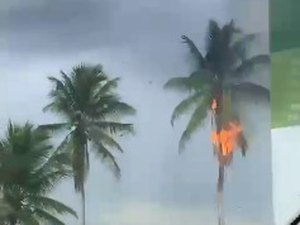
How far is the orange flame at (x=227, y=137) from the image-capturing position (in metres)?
1.53

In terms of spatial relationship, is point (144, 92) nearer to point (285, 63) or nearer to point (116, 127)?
point (116, 127)

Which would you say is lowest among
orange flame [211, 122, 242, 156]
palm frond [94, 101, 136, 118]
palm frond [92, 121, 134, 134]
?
orange flame [211, 122, 242, 156]

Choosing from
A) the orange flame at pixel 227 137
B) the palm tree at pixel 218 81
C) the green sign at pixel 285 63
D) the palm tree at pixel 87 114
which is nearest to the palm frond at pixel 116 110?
the palm tree at pixel 87 114

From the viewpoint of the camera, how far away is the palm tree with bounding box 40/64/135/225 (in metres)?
1.55

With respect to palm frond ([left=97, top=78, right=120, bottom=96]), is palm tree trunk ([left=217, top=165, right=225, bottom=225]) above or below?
below

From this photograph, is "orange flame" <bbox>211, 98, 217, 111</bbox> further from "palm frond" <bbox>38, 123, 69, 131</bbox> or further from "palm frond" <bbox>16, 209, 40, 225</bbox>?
"palm frond" <bbox>16, 209, 40, 225</bbox>

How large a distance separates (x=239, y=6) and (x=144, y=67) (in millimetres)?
309

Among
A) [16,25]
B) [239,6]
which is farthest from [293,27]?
[16,25]

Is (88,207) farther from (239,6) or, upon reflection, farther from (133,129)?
(239,6)

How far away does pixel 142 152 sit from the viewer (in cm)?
155

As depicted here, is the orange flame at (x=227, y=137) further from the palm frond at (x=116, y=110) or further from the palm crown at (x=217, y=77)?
the palm frond at (x=116, y=110)

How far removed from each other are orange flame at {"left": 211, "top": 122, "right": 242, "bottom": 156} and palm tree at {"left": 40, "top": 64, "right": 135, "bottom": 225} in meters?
0.23

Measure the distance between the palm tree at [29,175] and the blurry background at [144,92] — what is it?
33mm

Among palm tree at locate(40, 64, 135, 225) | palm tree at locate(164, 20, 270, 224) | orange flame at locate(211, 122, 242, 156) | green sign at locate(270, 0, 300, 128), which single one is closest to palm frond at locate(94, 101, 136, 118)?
palm tree at locate(40, 64, 135, 225)
